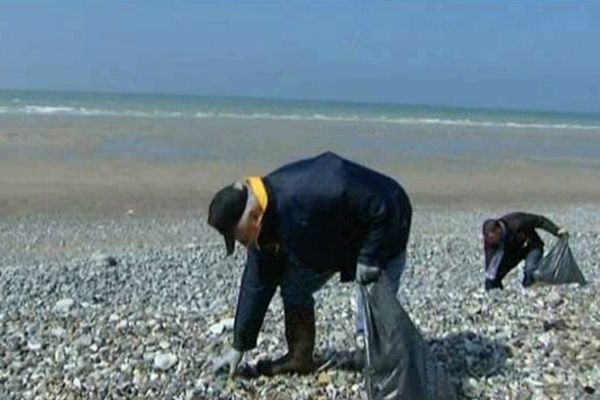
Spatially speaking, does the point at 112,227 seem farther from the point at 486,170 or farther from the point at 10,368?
the point at 486,170

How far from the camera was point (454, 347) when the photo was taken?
6867 millimetres

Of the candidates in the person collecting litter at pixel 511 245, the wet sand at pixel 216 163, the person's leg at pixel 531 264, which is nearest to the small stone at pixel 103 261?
the person collecting litter at pixel 511 245

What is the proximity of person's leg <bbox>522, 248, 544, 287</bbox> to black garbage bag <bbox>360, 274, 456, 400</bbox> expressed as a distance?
4962 mm

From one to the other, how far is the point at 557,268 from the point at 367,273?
5.54m

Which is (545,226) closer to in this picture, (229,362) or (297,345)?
(297,345)

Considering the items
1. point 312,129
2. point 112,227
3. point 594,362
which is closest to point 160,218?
point 112,227

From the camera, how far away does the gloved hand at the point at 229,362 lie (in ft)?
20.2

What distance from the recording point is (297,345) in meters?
6.27

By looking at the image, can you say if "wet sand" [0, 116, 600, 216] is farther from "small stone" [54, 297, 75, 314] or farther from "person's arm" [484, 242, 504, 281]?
"person's arm" [484, 242, 504, 281]

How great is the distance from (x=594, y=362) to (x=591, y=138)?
168ft

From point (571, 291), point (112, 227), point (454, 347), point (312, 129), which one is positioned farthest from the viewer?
point (312, 129)

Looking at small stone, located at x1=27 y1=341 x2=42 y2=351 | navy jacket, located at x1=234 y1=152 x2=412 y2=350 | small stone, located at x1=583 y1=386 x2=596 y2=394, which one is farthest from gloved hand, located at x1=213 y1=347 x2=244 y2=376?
small stone, located at x1=583 y1=386 x2=596 y2=394

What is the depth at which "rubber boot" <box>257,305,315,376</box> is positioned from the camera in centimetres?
627

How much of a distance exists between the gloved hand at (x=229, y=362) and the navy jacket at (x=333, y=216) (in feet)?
2.56
